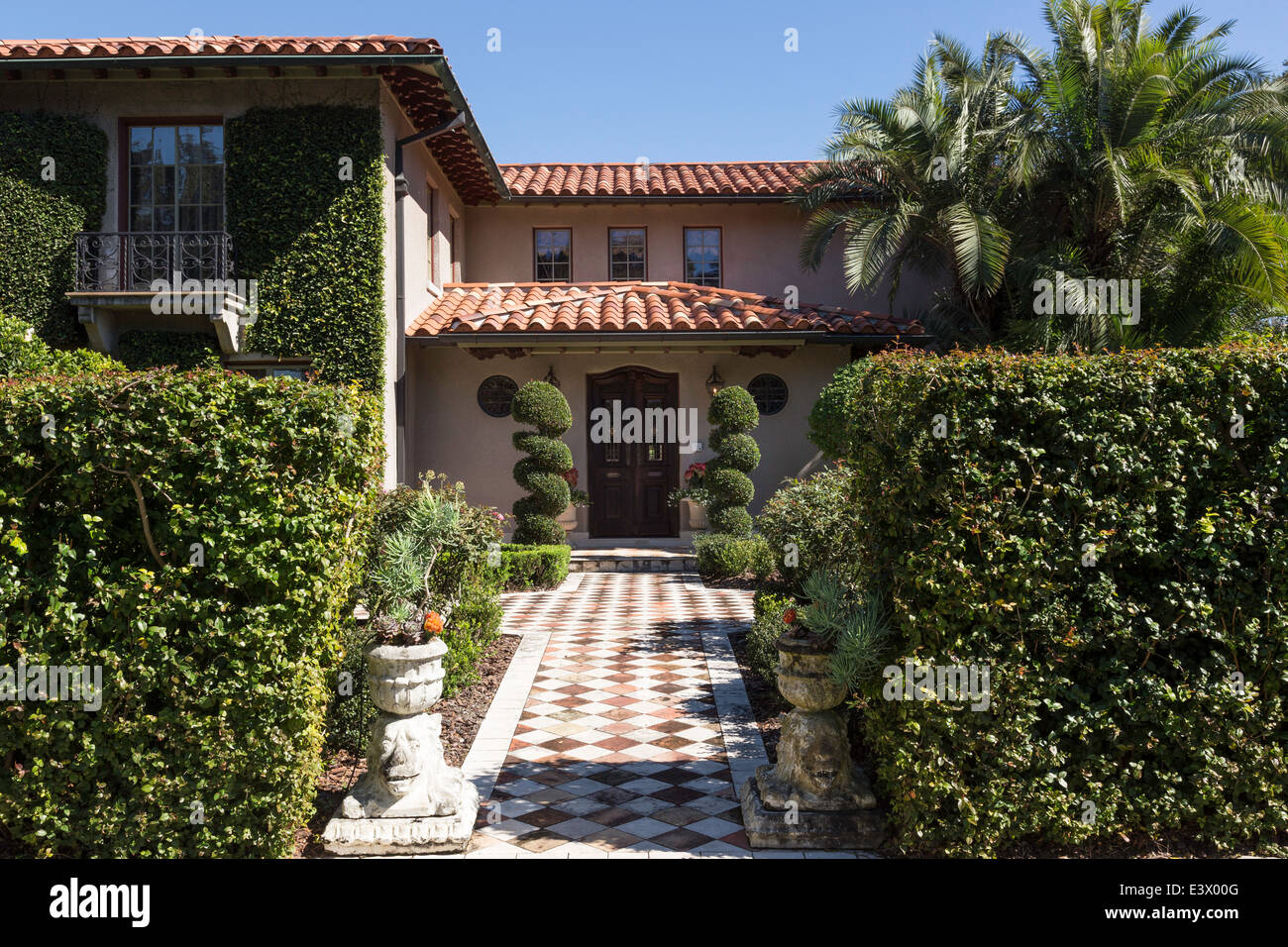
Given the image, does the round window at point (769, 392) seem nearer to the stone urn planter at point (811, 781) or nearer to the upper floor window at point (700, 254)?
the upper floor window at point (700, 254)

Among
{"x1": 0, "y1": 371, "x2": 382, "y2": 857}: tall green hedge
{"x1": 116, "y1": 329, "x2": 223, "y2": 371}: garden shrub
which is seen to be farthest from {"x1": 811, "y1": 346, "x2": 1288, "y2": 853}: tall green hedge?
{"x1": 116, "y1": 329, "x2": 223, "y2": 371}: garden shrub

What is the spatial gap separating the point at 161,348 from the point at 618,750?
1031 centimetres

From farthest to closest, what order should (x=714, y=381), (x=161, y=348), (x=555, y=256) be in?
(x=555, y=256) < (x=714, y=381) < (x=161, y=348)

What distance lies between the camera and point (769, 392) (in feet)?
53.4

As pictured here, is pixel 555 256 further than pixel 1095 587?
Yes

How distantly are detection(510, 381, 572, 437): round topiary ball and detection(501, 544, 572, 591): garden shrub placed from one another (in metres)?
2.10

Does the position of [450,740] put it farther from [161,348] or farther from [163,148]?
[163,148]

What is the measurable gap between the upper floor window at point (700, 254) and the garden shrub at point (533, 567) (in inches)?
319

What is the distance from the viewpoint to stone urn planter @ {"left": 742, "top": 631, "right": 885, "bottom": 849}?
491cm

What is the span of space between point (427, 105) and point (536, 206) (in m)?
5.02

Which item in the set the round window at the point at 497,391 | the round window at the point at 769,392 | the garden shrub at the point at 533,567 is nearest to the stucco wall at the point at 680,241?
the round window at the point at 769,392

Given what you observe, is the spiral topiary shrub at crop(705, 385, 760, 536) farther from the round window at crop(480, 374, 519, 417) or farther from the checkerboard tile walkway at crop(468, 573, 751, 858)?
the round window at crop(480, 374, 519, 417)

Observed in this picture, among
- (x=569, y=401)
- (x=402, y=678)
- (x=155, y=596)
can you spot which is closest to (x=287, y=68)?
(x=569, y=401)

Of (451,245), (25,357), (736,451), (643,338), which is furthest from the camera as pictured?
(451,245)
